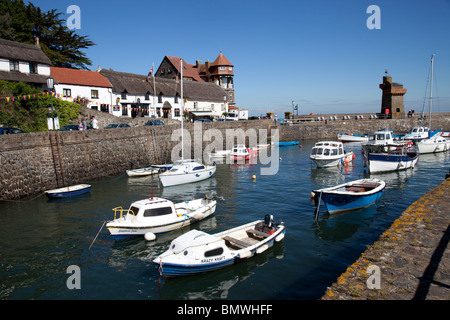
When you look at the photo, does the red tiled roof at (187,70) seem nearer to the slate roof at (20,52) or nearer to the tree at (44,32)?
the tree at (44,32)

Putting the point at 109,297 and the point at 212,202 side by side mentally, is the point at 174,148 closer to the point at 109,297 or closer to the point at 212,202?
the point at 212,202

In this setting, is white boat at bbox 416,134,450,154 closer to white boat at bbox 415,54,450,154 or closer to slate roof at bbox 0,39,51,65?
white boat at bbox 415,54,450,154

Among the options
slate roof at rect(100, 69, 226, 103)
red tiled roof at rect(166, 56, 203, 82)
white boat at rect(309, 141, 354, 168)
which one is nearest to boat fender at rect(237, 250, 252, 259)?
white boat at rect(309, 141, 354, 168)

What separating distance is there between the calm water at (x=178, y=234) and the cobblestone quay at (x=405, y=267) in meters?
2.84

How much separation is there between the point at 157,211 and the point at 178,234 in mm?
1734

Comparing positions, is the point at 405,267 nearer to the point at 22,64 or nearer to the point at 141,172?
the point at 141,172

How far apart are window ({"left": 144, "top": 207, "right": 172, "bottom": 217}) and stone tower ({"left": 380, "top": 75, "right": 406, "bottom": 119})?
72.7m

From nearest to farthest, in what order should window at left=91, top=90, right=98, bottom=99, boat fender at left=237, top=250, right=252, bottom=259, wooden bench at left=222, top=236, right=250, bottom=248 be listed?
boat fender at left=237, top=250, right=252, bottom=259 → wooden bench at left=222, top=236, right=250, bottom=248 → window at left=91, top=90, right=98, bottom=99

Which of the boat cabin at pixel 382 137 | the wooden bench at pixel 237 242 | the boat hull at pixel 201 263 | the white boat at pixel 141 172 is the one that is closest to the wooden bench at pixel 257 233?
the boat hull at pixel 201 263

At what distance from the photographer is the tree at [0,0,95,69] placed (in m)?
48.3

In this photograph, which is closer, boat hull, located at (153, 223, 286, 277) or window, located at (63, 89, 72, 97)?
boat hull, located at (153, 223, 286, 277)
